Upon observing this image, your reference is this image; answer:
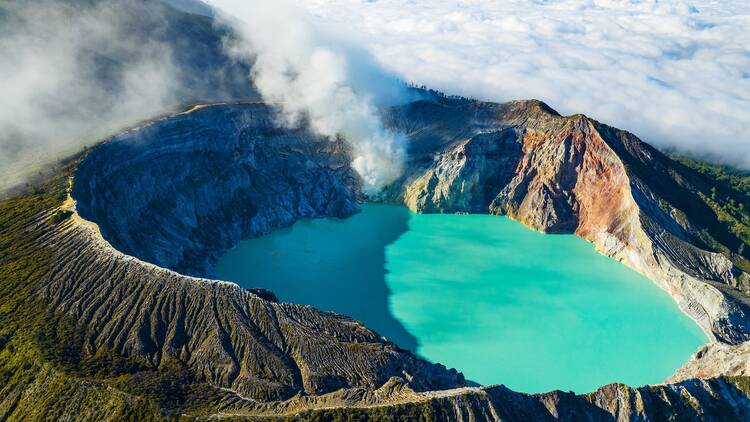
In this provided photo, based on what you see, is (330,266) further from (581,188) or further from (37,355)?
(581,188)

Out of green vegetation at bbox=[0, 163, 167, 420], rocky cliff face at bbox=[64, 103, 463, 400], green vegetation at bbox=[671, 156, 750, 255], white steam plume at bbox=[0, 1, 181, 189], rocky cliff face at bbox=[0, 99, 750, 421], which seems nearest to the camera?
green vegetation at bbox=[0, 163, 167, 420]

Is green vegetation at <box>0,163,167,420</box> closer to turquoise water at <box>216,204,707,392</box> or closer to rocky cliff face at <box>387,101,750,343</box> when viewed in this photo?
turquoise water at <box>216,204,707,392</box>

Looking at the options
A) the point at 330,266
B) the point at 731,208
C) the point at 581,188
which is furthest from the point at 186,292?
the point at 731,208

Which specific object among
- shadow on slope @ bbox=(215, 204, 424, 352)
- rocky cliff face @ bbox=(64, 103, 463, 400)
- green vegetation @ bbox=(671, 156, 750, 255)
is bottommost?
shadow on slope @ bbox=(215, 204, 424, 352)

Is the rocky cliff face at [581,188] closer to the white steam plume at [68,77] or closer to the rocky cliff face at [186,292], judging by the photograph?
the rocky cliff face at [186,292]

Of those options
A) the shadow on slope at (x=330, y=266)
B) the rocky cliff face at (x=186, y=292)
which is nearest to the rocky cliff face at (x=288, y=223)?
the rocky cliff face at (x=186, y=292)

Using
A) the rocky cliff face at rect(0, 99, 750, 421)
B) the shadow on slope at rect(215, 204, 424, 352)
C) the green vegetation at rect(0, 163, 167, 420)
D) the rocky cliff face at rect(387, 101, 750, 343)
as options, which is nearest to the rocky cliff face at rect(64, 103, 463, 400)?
the rocky cliff face at rect(0, 99, 750, 421)
